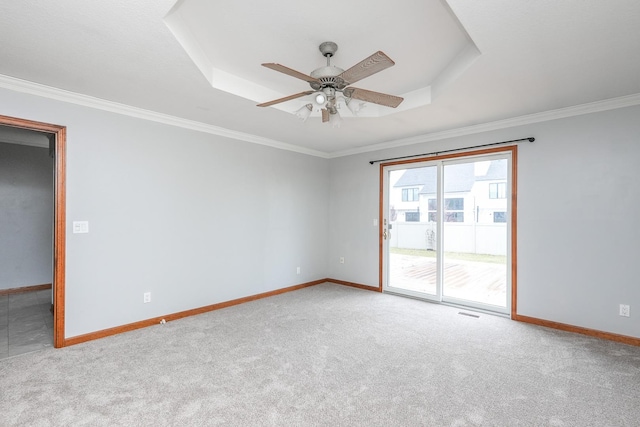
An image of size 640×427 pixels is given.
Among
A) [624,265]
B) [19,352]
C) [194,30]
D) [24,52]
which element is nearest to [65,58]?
[24,52]

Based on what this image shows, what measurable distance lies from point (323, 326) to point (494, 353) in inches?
68.4

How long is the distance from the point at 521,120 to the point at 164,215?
4.52 meters

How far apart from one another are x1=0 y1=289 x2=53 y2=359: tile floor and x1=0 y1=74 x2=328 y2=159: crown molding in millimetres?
2416

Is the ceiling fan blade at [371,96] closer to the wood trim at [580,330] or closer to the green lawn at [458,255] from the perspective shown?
the green lawn at [458,255]

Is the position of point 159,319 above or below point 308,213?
below

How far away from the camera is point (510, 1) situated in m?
1.70

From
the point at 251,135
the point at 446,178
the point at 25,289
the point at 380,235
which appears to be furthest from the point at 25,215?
the point at 446,178

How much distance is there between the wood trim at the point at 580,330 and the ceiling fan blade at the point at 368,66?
3550 millimetres

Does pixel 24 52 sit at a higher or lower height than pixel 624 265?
higher

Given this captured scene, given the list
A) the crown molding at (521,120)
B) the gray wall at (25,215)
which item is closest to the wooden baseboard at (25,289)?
the gray wall at (25,215)

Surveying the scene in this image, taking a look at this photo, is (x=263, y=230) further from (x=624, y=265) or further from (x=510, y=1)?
(x=624, y=265)

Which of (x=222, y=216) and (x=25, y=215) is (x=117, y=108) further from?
(x=25, y=215)

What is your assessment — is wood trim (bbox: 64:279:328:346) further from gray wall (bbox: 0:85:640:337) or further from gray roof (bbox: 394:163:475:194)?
gray roof (bbox: 394:163:475:194)

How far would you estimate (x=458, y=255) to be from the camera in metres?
4.42
